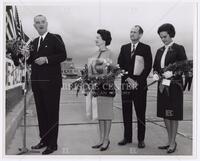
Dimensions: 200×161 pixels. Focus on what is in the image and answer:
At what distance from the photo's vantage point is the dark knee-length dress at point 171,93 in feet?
9.62

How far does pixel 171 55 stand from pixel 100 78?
558mm

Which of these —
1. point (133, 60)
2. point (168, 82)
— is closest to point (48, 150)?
point (133, 60)

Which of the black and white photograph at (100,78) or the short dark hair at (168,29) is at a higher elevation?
the short dark hair at (168,29)

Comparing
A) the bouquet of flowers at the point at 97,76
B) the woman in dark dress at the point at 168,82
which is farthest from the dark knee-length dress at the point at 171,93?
the bouquet of flowers at the point at 97,76

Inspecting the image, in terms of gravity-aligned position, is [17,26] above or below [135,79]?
above

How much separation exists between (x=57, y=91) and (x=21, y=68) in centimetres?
33

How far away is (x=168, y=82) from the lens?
2.96 metres

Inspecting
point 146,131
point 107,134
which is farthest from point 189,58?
point 107,134

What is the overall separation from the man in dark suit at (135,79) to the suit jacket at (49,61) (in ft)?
1.55

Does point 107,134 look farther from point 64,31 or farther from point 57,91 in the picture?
point 64,31

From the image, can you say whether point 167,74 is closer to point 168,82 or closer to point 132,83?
point 168,82

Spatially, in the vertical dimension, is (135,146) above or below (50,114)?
below

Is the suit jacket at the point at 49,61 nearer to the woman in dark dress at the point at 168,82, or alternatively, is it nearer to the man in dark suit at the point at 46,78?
the man in dark suit at the point at 46,78

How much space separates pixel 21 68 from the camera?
301cm
